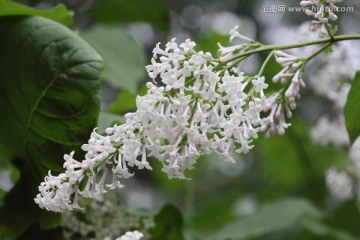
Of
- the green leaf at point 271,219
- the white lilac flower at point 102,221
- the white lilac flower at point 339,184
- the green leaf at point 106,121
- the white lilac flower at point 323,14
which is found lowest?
the green leaf at point 271,219

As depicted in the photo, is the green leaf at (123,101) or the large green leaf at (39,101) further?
Answer: the green leaf at (123,101)

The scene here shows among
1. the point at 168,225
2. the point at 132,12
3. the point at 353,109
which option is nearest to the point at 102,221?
the point at 168,225

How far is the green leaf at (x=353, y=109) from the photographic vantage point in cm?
78

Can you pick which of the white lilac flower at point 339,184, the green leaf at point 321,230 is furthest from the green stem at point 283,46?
the white lilac flower at point 339,184

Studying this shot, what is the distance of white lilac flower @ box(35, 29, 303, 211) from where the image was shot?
60 centimetres

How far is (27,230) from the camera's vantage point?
2.94ft

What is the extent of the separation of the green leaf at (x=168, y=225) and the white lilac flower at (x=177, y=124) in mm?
344

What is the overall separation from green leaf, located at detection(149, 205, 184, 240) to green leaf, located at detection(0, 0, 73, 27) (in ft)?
1.10

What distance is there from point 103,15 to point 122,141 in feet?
3.82

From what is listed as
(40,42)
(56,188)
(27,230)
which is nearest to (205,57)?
(56,188)

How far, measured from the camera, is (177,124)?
1.99 feet

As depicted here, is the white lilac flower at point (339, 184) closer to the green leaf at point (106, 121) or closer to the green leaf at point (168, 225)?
the green leaf at point (168, 225)

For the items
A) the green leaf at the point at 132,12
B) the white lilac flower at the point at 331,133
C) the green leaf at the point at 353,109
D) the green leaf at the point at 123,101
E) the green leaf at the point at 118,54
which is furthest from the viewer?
the green leaf at the point at 132,12

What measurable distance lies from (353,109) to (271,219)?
0.68 meters
